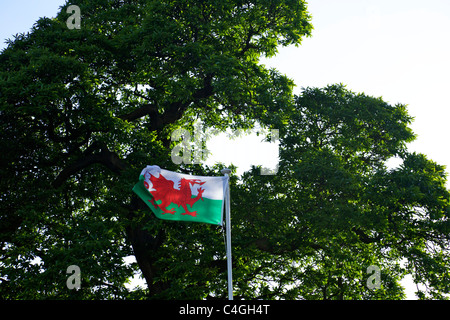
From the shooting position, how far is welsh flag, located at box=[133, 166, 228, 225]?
31.5 feet

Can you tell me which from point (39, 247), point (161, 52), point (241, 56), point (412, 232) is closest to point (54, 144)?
point (39, 247)

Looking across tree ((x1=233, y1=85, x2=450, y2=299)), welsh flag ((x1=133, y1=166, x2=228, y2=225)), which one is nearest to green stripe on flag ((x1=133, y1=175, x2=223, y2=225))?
welsh flag ((x1=133, y1=166, x2=228, y2=225))

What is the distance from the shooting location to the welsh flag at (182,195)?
378 inches

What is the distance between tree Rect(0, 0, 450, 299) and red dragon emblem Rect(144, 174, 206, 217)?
352cm

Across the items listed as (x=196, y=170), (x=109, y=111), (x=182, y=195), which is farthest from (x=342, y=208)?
(x=109, y=111)

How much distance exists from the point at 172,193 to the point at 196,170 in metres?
5.57

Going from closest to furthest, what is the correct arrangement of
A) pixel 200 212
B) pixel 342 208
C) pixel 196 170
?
pixel 200 212 < pixel 342 208 < pixel 196 170

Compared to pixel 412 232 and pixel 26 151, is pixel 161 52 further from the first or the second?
pixel 412 232

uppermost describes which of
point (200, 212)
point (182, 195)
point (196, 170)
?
point (196, 170)

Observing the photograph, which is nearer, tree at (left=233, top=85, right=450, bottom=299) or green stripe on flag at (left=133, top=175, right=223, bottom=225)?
green stripe on flag at (left=133, top=175, right=223, bottom=225)

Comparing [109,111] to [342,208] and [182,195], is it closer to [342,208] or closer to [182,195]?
[182,195]

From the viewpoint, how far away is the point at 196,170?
50.1ft

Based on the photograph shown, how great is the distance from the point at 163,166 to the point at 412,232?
25.8 feet

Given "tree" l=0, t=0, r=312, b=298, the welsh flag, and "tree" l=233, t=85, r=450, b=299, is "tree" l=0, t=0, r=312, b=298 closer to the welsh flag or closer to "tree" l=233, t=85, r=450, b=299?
"tree" l=233, t=85, r=450, b=299
